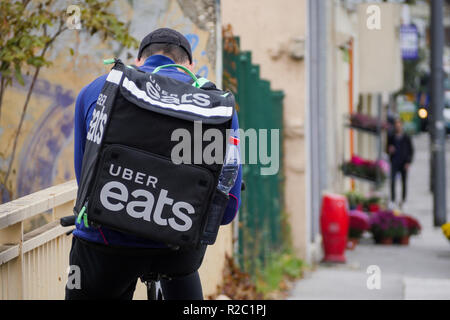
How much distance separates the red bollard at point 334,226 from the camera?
37.8 ft

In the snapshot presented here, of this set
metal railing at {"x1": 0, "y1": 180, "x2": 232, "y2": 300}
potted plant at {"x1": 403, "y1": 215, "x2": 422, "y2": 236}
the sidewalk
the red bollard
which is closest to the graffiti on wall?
metal railing at {"x1": 0, "y1": 180, "x2": 232, "y2": 300}

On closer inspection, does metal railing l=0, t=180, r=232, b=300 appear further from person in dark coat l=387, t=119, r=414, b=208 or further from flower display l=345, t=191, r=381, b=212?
person in dark coat l=387, t=119, r=414, b=208

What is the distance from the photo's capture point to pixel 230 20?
10859mm

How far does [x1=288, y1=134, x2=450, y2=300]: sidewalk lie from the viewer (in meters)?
8.92

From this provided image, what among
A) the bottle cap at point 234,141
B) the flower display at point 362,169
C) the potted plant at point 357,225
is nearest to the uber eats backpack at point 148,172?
the bottle cap at point 234,141

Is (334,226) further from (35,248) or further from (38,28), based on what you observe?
(35,248)

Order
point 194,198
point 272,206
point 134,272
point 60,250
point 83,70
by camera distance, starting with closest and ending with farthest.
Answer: point 194,198 → point 134,272 → point 60,250 → point 83,70 → point 272,206

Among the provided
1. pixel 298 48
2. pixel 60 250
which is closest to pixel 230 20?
pixel 298 48

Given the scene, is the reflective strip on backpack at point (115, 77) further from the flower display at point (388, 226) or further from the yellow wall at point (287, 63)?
the flower display at point (388, 226)

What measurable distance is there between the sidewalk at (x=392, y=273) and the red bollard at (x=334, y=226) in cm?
18

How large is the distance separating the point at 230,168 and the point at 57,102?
14.1 ft
